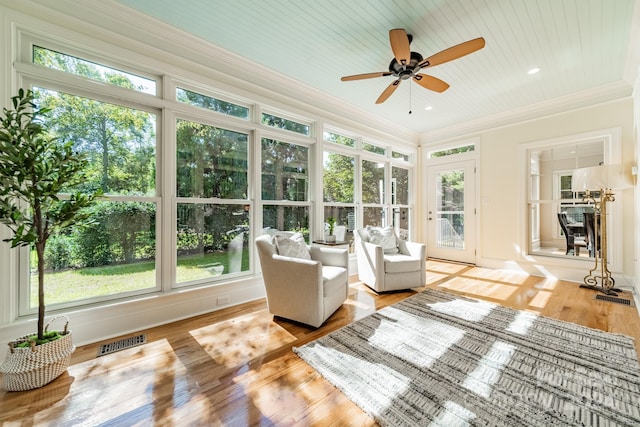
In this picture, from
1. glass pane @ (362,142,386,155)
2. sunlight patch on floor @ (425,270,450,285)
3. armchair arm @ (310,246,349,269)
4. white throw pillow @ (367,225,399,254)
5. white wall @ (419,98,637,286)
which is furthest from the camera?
glass pane @ (362,142,386,155)

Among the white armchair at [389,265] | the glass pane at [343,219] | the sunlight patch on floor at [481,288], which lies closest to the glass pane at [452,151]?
the glass pane at [343,219]

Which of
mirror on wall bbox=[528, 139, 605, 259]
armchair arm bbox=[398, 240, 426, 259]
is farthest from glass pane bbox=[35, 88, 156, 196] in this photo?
mirror on wall bbox=[528, 139, 605, 259]

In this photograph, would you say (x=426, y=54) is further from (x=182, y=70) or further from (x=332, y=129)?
(x=182, y=70)

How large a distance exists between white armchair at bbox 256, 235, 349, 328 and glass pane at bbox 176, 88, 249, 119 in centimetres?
166

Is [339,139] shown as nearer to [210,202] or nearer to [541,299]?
[210,202]

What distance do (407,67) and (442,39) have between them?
1.55 ft

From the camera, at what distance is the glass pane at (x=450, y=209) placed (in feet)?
17.4

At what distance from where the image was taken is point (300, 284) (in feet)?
7.91

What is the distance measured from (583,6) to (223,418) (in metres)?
4.12

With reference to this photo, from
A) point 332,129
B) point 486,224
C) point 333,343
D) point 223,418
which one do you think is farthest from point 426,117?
point 223,418

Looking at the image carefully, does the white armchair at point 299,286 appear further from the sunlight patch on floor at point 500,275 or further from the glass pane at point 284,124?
the sunlight patch on floor at point 500,275

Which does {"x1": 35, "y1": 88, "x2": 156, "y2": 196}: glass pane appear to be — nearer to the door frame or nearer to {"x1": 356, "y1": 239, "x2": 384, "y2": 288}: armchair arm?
{"x1": 356, "y1": 239, "x2": 384, "y2": 288}: armchair arm

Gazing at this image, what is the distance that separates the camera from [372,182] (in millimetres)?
4977

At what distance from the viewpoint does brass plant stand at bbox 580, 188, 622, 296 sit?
342 cm
